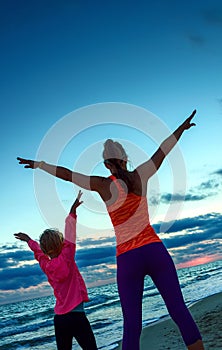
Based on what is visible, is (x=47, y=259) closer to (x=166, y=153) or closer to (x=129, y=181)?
(x=129, y=181)

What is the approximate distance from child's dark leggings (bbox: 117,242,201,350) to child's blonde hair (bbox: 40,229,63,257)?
1095 mm

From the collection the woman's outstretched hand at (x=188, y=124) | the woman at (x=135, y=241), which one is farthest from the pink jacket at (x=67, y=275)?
the woman's outstretched hand at (x=188, y=124)

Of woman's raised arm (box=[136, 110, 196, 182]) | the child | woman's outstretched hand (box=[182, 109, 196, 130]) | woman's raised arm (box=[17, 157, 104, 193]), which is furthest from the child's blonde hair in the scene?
woman's outstretched hand (box=[182, 109, 196, 130])

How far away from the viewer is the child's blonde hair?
4199 millimetres

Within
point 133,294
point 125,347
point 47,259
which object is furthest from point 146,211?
point 47,259

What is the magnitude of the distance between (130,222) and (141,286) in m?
0.50

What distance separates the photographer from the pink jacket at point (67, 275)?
13.4 ft

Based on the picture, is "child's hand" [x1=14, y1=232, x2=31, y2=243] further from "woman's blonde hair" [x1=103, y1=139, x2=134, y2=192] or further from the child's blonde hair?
"woman's blonde hair" [x1=103, y1=139, x2=134, y2=192]

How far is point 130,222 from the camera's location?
3.33 meters

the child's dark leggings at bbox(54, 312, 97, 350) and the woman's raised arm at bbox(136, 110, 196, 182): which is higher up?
the woman's raised arm at bbox(136, 110, 196, 182)

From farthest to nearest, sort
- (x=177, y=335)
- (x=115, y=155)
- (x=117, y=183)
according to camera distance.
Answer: (x=177, y=335), (x=115, y=155), (x=117, y=183)

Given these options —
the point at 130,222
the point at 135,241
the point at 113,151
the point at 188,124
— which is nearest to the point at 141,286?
the point at 135,241

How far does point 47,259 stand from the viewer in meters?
4.31

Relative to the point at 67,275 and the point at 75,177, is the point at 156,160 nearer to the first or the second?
the point at 75,177
